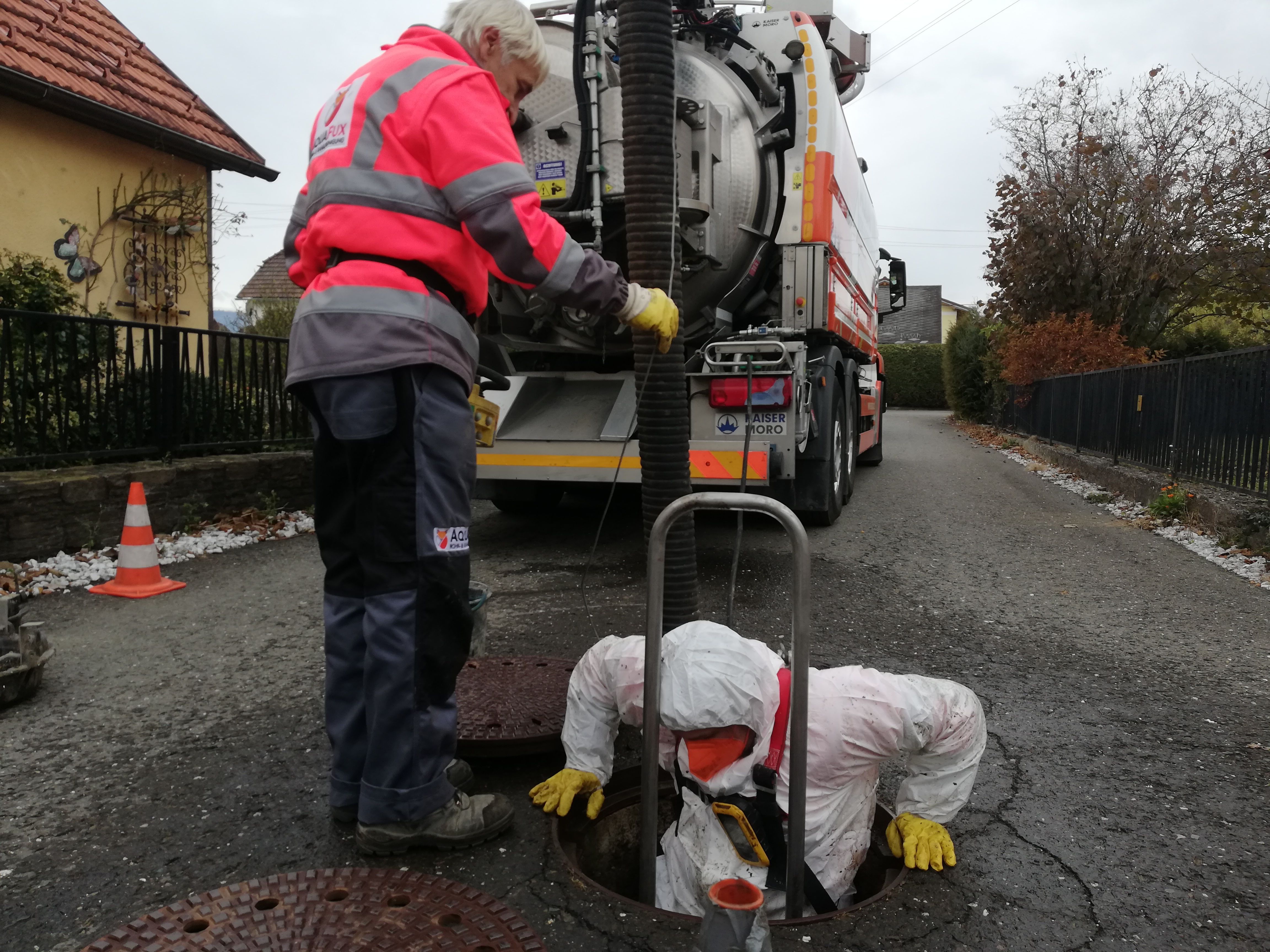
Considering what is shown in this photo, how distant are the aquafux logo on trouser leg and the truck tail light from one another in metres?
3.30

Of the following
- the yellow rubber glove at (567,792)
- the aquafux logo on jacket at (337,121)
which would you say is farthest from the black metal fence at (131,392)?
the yellow rubber glove at (567,792)

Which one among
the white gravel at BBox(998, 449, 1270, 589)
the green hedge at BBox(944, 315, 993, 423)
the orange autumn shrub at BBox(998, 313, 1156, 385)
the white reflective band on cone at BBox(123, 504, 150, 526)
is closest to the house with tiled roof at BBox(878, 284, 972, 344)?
the green hedge at BBox(944, 315, 993, 423)

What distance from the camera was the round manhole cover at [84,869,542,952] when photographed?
5.43 ft

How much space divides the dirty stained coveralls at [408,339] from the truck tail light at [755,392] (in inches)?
124

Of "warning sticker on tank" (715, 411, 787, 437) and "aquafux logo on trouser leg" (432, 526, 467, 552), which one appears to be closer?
"aquafux logo on trouser leg" (432, 526, 467, 552)

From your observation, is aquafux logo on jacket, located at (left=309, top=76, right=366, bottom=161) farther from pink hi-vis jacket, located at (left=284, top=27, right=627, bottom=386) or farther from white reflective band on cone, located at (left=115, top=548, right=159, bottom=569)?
white reflective band on cone, located at (left=115, top=548, right=159, bottom=569)

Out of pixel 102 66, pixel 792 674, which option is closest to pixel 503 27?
pixel 792 674

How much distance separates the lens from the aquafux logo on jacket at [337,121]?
6.55ft

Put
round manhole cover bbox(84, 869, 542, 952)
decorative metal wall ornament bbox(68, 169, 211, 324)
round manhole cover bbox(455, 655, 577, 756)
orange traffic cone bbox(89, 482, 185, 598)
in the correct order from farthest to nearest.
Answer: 1. decorative metal wall ornament bbox(68, 169, 211, 324)
2. orange traffic cone bbox(89, 482, 185, 598)
3. round manhole cover bbox(455, 655, 577, 756)
4. round manhole cover bbox(84, 869, 542, 952)

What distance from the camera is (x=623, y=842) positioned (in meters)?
2.44

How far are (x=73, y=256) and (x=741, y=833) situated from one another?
9.36 metres

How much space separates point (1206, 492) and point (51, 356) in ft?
26.5

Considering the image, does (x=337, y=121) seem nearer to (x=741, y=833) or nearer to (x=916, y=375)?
(x=741, y=833)

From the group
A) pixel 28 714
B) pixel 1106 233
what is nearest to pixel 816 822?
pixel 28 714
